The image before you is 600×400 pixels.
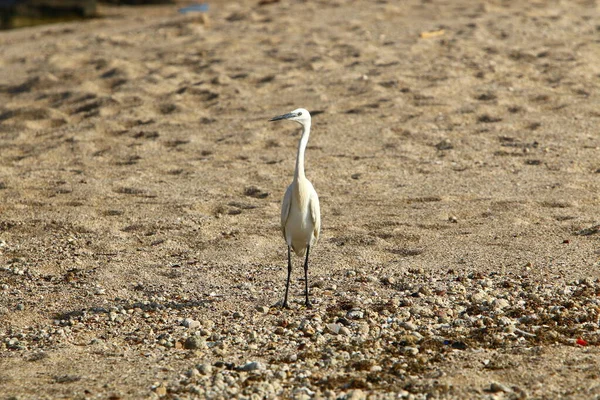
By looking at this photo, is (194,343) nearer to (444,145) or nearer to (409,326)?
(409,326)

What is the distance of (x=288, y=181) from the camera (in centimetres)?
734

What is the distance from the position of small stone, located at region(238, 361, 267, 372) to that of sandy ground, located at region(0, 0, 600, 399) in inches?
3.1

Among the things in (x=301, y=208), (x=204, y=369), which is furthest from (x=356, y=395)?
(x=301, y=208)

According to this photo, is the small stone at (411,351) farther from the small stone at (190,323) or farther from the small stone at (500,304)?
the small stone at (190,323)

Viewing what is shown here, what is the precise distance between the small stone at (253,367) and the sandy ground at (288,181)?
79mm

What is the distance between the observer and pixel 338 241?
6145 mm

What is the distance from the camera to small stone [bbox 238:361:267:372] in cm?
421

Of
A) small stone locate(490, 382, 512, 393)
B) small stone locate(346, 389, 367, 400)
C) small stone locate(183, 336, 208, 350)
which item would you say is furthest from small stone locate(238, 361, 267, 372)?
small stone locate(490, 382, 512, 393)

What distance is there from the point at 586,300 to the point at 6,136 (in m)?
5.84

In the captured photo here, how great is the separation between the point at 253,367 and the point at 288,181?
3251 millimetres

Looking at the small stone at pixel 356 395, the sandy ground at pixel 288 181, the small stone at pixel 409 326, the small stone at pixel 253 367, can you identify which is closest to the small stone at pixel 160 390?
the sandy ground at pixel 288 181

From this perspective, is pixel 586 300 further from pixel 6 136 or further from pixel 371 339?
pixel 6 136

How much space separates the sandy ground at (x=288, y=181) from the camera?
4.46 meters

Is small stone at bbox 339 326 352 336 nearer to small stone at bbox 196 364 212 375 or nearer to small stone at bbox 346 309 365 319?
small stone at bbox 346 309 365 319
